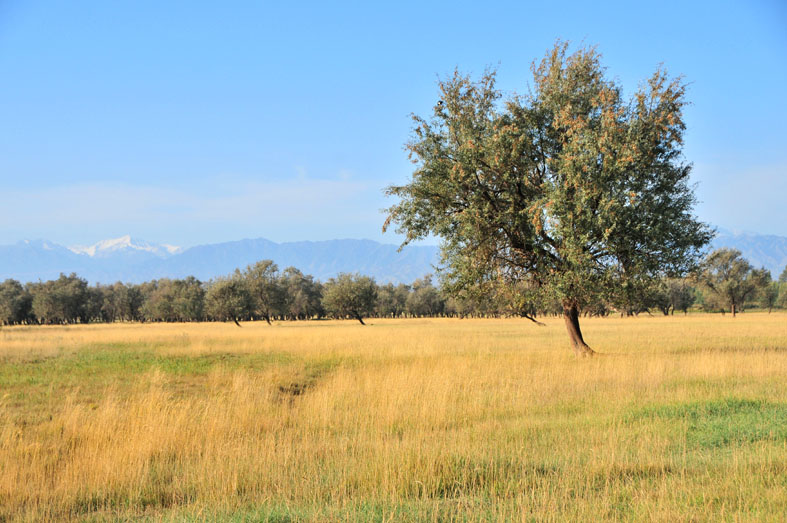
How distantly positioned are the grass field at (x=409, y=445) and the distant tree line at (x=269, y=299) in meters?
29.8

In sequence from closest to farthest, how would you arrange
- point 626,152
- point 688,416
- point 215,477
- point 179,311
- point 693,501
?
point 693,501 < point 215,477 < point 688,416 < point 626,152 < point 179,311

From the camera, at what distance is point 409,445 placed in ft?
27.1

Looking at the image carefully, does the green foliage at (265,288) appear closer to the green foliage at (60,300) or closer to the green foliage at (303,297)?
the green foliage at (303,297)

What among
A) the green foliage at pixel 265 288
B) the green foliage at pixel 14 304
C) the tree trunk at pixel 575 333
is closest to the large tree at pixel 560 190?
the tree trunk at pixel 575 333

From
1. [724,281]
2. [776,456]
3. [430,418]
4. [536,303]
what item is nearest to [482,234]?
[536,303]

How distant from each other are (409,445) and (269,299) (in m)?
79.1

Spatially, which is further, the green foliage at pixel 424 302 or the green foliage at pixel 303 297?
the green foliage at pixel 424 302

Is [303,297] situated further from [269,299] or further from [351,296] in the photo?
[351,296]

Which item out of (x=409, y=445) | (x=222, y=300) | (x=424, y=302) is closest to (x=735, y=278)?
(x=424, y=302)

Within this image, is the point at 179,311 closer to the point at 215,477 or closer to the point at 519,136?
the point at 519,136

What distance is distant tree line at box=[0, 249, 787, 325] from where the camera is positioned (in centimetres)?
8144

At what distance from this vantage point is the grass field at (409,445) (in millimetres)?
6059

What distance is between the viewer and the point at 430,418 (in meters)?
11.0

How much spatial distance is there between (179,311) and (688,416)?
106149 millimetres
